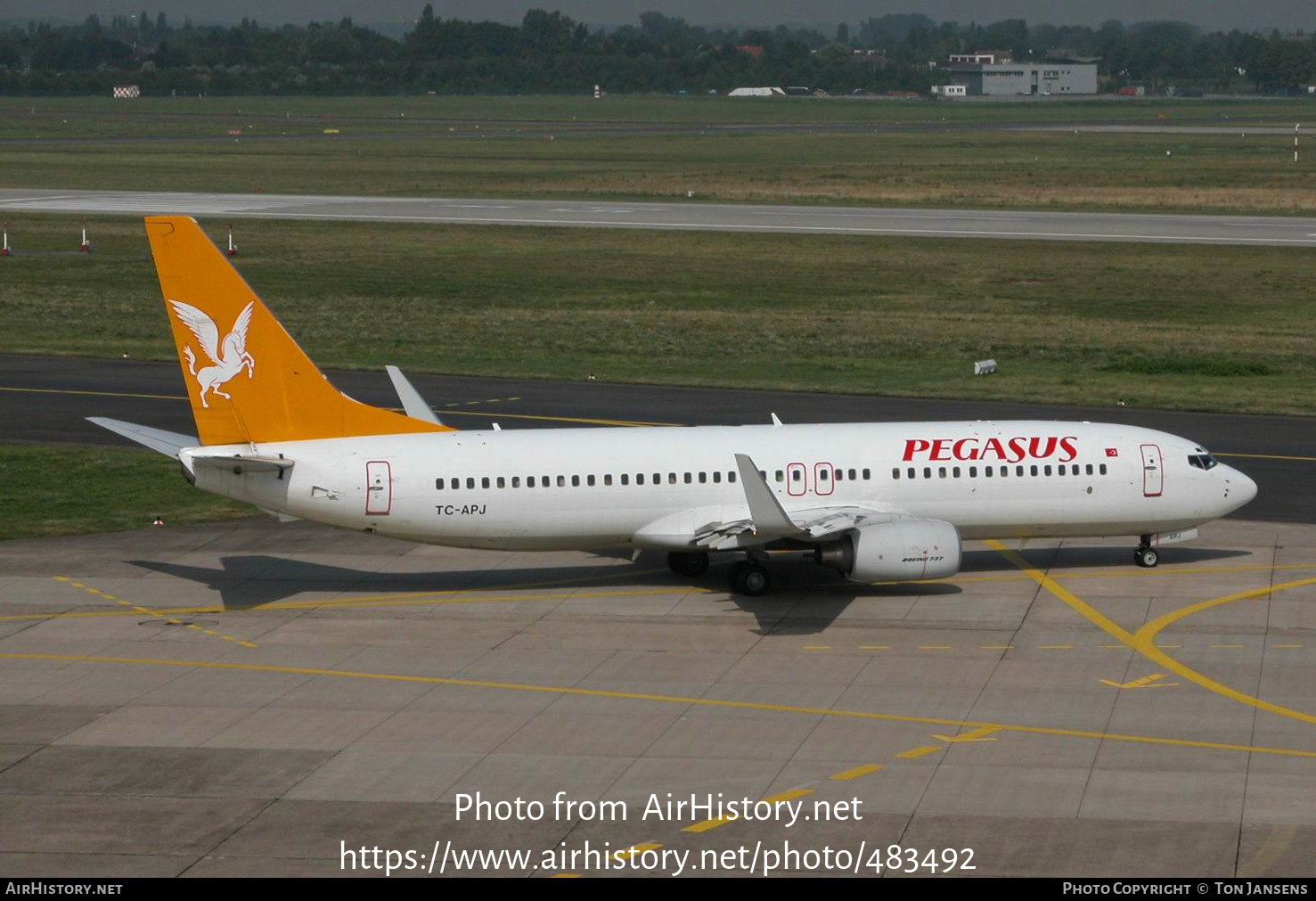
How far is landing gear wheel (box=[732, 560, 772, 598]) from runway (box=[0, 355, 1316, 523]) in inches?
801

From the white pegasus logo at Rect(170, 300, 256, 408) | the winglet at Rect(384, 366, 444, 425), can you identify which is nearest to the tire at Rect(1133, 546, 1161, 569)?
the winglet at Rect(384, 366, 444, 425)

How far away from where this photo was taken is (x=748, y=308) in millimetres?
91875

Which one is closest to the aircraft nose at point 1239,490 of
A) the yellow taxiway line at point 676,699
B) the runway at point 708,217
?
the yellow taxiway line at point 676,699

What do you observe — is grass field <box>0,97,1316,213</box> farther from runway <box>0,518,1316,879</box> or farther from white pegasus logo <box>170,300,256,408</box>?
white pegasus logo <box>170,300,256,408</box>

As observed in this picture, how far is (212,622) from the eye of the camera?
41.5 metres

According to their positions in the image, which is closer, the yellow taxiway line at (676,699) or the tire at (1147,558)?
the yellow taxiway line at (676,699)

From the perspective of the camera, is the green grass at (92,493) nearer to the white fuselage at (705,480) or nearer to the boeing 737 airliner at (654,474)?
the boeing 737 airliner at (654,474)

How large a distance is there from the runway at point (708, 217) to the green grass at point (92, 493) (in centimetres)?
6788

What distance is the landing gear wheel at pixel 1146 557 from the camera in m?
46.0

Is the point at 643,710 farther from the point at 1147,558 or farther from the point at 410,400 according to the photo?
the point at 1147,558

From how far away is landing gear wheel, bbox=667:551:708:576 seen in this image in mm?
45375

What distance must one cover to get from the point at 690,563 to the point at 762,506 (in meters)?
6.14

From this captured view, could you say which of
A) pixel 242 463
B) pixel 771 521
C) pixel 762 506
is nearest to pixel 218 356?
pixel 242 463

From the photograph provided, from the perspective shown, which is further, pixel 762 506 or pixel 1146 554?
pixel 1146 554
